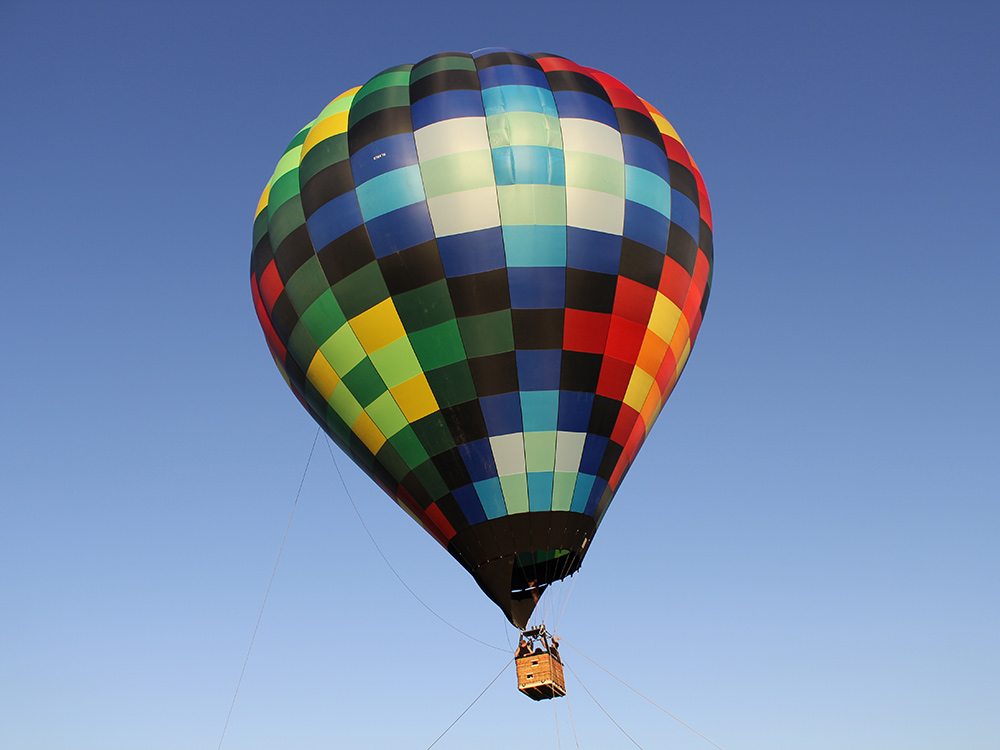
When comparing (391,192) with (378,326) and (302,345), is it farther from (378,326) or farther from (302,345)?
(302,345)

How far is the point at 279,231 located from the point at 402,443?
131 inches

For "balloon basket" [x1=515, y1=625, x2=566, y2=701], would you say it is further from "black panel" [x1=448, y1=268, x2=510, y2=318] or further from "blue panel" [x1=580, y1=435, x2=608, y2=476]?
"black panel" [x1=448, y1=268, x2=510, y2=318]

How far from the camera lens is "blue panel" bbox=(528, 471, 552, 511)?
11.0 metres

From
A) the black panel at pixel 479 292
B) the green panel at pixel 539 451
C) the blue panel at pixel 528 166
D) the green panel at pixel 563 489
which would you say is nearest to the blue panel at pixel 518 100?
the blue panel at pixel 528 166

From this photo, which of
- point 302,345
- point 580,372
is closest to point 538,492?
point 580,372

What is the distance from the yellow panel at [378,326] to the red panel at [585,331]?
6.62ft

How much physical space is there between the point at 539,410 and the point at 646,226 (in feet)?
9.15

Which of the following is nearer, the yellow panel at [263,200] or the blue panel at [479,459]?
the blue panel at [479,459]

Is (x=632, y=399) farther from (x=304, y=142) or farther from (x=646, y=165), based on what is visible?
(x=304, y=142)

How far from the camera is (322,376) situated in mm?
11914

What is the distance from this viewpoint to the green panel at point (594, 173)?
37.3ft

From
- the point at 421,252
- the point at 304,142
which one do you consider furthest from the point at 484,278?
the point at 304,142

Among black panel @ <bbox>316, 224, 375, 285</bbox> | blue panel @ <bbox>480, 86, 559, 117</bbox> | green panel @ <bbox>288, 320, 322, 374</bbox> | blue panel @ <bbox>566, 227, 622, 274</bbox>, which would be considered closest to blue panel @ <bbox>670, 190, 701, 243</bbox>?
blue panel @ <bbox>566, 227, 622, 274</bbox>

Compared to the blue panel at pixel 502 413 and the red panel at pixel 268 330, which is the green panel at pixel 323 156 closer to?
the red panel at pixel 268 330
